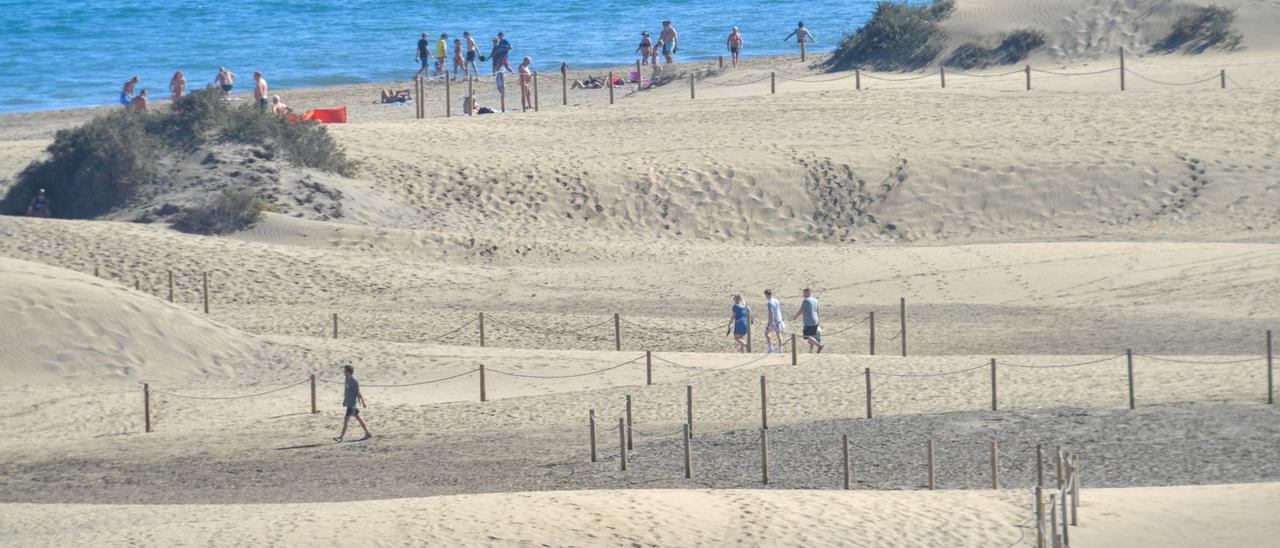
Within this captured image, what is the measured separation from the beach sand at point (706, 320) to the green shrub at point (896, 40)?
1.11 metres

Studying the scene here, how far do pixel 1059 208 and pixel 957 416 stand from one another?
1287cm

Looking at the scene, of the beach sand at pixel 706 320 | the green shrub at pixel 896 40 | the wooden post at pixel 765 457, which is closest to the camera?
the beach sand at pixel 706 320

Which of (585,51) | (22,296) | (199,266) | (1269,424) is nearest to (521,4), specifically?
(585,51)

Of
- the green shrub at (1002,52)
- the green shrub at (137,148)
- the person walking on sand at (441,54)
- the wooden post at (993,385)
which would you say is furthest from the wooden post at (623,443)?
the person walking on sand at (441,54)

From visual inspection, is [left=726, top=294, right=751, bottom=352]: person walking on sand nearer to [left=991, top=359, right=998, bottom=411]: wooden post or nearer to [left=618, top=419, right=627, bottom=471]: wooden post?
[left=991, top=359, right=998, bottom=411]: wooden post

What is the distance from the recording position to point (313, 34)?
234 ft

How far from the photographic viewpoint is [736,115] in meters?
36.8

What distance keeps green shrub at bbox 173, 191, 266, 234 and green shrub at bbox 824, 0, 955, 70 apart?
16.4 metres

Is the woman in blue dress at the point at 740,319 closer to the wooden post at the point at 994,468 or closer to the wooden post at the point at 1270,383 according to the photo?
the wooden post at the point at 1270,383

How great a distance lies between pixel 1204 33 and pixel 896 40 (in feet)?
22.4

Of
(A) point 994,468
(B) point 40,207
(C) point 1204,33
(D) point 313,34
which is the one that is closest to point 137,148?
(B) point 40,207

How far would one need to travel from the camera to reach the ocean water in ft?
192

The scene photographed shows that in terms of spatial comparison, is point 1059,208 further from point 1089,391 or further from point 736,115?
point 1089,391

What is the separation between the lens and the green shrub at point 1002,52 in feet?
133
